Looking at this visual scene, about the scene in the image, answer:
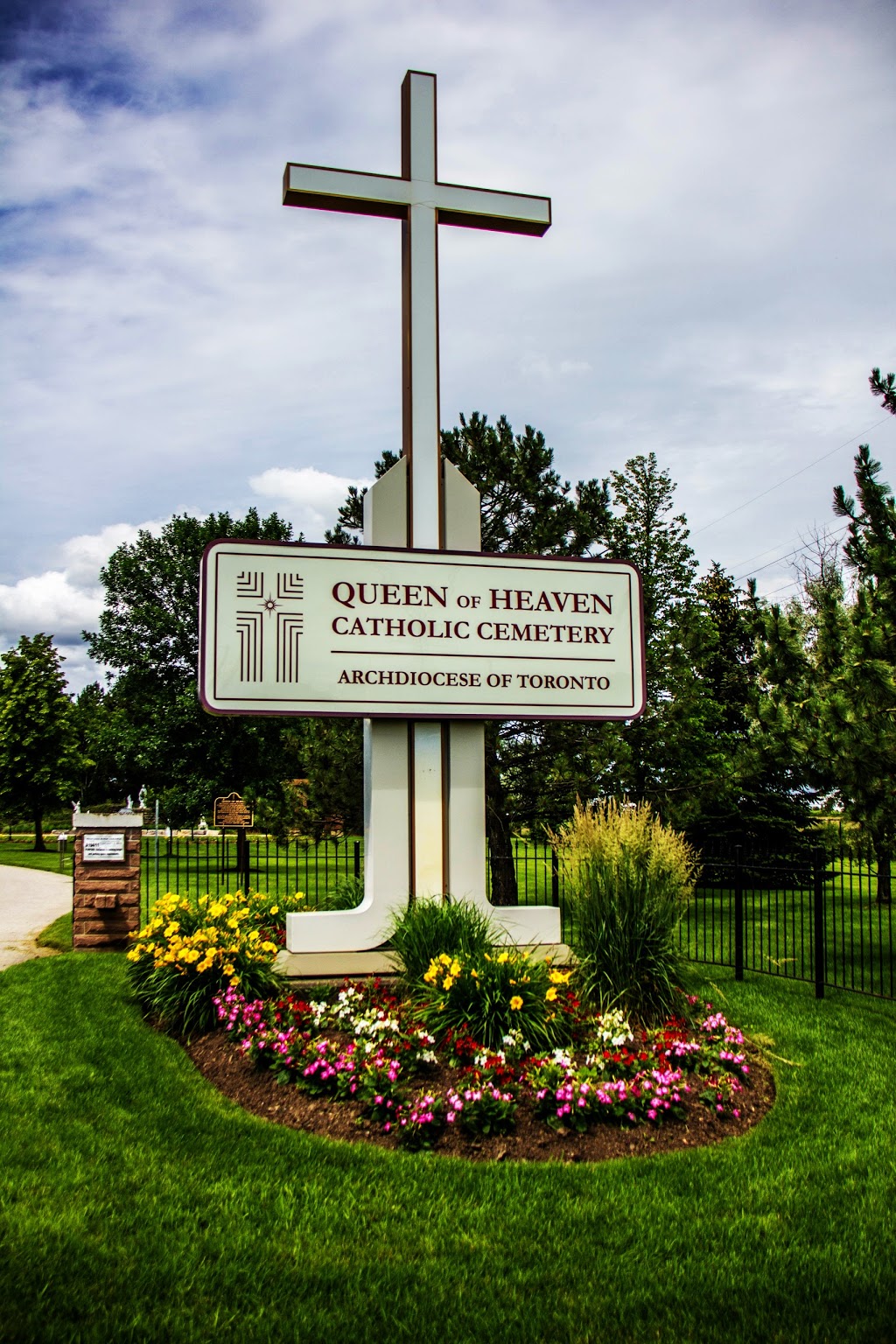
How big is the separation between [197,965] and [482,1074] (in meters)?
2.25

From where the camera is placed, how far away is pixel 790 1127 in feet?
17.0

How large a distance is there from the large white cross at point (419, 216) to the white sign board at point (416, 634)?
51 centimetres

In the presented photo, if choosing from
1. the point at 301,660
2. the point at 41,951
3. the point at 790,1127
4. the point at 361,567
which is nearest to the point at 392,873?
the point at 301,660

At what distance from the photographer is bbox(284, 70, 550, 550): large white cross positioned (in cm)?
736

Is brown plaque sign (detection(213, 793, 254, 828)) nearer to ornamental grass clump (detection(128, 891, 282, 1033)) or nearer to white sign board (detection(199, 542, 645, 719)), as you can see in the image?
ornamental grass clump (detection(128, 891, 282, 1033))

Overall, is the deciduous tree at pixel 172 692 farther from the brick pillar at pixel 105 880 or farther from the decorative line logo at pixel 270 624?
the decorative line logo at pixel 270 624

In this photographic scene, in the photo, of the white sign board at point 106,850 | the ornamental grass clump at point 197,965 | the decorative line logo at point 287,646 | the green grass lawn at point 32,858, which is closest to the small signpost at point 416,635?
the decorative line logo at point 287,646

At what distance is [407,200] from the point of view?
762 cm

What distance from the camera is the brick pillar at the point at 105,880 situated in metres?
9.18

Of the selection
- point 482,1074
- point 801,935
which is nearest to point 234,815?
point 801,935

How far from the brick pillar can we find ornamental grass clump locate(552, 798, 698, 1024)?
14.7ft

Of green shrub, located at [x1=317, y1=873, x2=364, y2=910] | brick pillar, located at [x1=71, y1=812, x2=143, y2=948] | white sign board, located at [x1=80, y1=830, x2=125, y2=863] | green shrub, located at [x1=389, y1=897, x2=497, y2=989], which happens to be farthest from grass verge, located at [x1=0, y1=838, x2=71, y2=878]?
green shrub, located at [x1=389, y1=897, x2=497, y2=989]

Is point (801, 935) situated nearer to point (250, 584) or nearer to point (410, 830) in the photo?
point (410, 830)

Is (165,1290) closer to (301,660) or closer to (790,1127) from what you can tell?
(790,1127)
